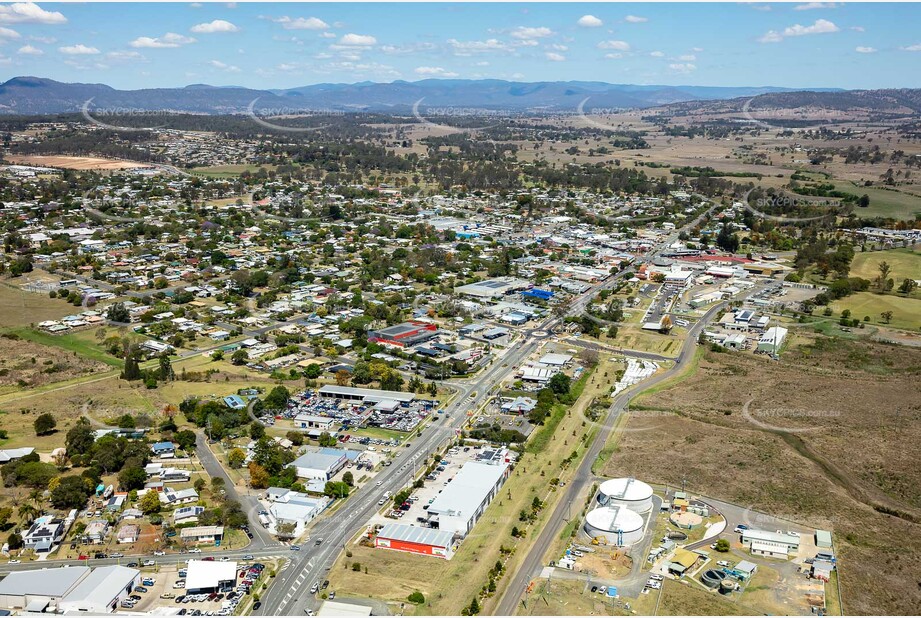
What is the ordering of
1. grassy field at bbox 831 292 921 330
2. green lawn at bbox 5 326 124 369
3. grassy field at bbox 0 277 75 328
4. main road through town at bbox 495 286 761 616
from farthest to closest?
grassy field at bbox 831 292 921 330, grassy field at bbox 0 277 75 328, green lawn at bbox 5 326 124 369, main road through town at bbox 495 286 761 616

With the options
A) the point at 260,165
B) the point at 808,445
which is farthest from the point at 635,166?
the point at 808,445

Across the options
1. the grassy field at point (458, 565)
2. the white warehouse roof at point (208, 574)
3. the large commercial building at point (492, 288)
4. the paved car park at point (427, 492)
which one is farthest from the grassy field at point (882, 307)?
the white warehouse roof at point (208, 574)

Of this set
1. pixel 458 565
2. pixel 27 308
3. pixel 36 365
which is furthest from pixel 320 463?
pixel 27 308

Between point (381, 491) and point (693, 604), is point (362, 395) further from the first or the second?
point (693, 604)

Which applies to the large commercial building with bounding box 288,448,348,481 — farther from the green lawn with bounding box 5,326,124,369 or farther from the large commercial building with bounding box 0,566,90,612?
the green lawn with bounding box 5,326,124,369

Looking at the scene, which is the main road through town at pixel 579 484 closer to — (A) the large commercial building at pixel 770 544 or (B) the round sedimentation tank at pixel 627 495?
(B) the round sedimentation tank at pixel 627 495

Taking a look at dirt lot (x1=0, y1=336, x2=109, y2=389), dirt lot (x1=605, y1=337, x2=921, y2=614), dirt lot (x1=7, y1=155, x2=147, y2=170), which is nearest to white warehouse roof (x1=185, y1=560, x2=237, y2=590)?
dirt lot (x1=605, y1=337, x2=921, y2=614)
